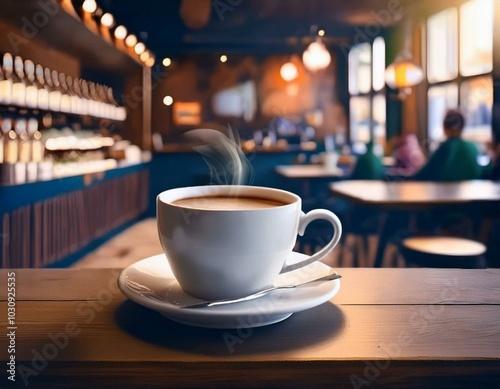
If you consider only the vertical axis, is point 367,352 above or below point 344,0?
below

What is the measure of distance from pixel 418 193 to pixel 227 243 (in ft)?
8.02

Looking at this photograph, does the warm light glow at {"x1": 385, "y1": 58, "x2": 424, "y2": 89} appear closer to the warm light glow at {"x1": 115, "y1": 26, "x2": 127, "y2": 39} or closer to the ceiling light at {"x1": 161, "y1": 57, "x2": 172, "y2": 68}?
the warm light glow at {"x1": 115, "y1": 26, "x2": 127, "y2": 39}

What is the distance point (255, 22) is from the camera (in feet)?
29.7

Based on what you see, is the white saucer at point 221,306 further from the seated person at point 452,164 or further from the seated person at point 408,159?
the seated person at point 408,159

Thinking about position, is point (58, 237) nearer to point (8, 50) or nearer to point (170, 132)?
point (8, 50)

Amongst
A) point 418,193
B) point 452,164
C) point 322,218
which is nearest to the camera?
point 322,218

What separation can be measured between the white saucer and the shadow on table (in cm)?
1

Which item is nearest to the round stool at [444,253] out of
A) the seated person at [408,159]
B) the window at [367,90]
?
the seated person at [408,159]

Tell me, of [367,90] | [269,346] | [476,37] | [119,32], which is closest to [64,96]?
[119,32]

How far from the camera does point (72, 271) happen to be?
2.97ft

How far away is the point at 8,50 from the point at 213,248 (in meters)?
4.77

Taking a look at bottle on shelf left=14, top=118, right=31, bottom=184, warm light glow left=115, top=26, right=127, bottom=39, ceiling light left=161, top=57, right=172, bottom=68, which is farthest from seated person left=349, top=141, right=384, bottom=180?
ceiling light left=161, top=57, right=172, bottom=68

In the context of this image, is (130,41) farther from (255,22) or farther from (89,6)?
(255,22)

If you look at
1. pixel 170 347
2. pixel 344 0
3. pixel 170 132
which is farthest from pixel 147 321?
pixel 170 132
